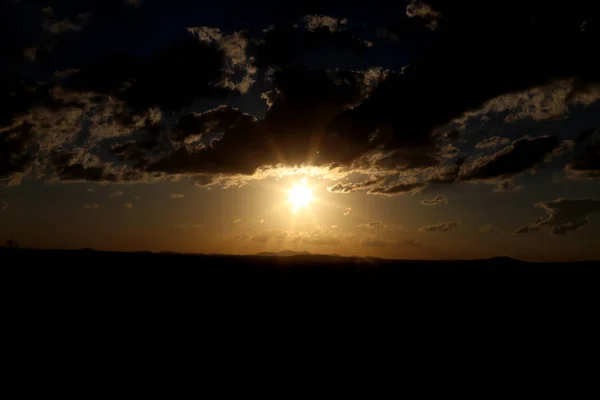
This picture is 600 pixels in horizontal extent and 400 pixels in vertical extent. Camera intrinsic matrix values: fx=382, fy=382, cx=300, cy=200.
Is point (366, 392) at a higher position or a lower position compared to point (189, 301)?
lower

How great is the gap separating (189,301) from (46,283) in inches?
531

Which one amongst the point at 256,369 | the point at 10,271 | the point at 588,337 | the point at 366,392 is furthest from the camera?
the point at 10,271

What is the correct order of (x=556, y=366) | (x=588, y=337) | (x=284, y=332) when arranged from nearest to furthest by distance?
1. (x=556, y=366)
2. (x=284, y=332)
3. (x=588, y=337)

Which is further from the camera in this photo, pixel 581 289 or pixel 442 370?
pixel 581 289

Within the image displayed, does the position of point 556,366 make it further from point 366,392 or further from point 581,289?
point 581,289

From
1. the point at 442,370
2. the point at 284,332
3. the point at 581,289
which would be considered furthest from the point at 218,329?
the point at 581,289

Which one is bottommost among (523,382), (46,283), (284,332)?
(523,382)

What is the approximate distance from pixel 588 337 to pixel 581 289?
2076cm

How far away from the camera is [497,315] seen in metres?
28.3

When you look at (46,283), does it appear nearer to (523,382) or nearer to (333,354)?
(333,354)

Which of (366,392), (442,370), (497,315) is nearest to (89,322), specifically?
(366,392)

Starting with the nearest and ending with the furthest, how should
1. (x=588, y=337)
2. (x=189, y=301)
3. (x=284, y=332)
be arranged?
(x=284, y=332)
(x=588, y=337)
(x=189, y=301)

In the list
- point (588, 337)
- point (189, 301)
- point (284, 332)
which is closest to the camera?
point (284, 332)

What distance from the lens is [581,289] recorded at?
41000 millimetres
